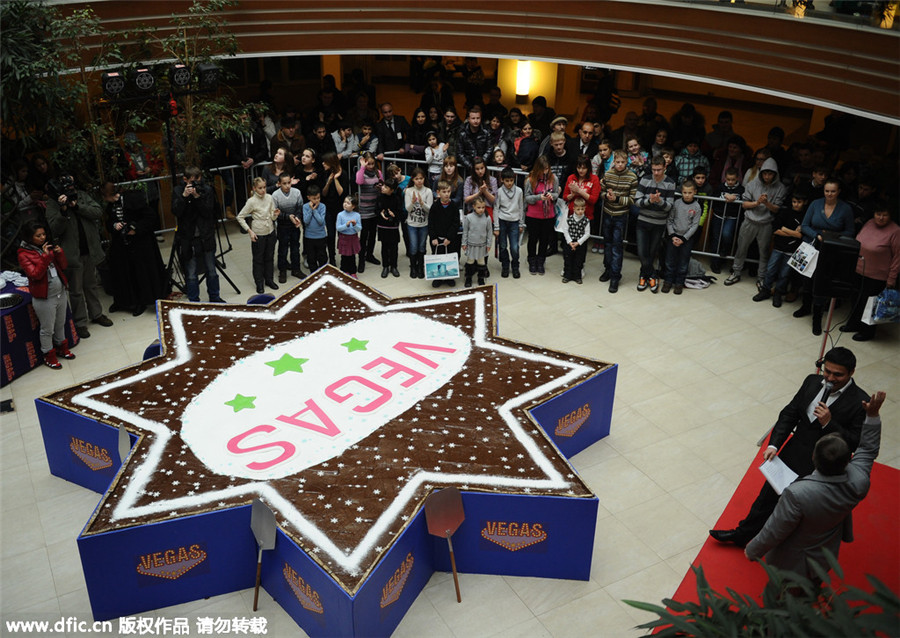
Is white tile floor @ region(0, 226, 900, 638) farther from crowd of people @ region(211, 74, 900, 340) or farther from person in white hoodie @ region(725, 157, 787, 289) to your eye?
person in white hoodie @ region(725, 157, 787, 289)

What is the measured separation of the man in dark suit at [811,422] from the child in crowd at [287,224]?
652 centimetres

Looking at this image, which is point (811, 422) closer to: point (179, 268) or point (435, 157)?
point (435, 157)

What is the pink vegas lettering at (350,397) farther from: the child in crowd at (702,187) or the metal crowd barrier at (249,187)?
the child in crowd at (702,187)

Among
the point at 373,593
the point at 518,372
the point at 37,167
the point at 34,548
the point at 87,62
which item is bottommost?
the point at 34,548

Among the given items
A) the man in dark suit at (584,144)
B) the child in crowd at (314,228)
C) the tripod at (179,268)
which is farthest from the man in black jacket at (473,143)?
the tripod at (179,268)

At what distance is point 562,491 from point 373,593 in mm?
1594

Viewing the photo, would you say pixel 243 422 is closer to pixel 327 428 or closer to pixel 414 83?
pixel 327 428

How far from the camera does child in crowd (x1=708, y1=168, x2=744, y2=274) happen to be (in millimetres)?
11028

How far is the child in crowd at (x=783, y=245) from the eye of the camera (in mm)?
10219

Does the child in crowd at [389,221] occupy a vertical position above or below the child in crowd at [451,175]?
below

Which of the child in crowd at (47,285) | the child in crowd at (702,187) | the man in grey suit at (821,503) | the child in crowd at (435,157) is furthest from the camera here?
the child in crowd at (435,157)

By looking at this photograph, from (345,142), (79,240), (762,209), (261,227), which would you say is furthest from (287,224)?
(762,209)

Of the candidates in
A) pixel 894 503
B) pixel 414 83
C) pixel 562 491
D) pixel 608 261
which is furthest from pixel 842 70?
pixel 414 83

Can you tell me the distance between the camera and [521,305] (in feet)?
35.0
